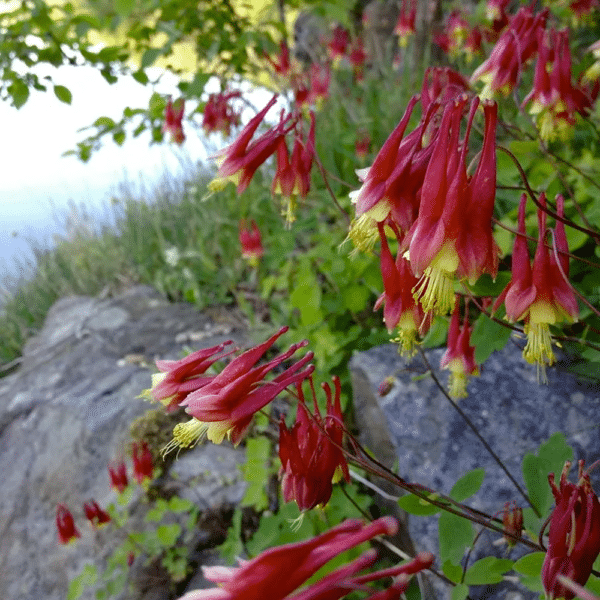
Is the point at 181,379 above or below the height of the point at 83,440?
above

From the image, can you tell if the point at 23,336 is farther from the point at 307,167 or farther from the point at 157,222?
the point at 307,167

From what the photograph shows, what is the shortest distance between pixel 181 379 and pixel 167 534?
1.50 meters

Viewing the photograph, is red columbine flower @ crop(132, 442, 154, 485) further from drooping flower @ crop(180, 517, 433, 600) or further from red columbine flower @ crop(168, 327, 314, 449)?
drooping flower @ crop(180, 517, 433, 600)

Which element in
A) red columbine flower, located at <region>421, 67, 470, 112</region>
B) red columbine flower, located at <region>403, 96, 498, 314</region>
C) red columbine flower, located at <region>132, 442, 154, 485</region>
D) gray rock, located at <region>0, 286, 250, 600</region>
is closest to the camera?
red columbine flower, located at <region>403, 96, 498, 314</region>

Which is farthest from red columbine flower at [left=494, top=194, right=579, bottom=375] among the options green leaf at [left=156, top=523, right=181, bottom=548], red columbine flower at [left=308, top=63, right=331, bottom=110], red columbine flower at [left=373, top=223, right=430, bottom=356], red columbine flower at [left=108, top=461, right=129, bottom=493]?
red columbine flower at [left=308, top=63, right=331, bottom=110]

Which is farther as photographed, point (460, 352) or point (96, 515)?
point (96, 515)

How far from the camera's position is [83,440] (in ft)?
9.50

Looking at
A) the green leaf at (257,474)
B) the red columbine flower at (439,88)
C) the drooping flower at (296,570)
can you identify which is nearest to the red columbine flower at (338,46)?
the red columbine flower at (439,88)

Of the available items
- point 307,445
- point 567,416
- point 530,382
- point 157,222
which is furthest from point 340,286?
point 157,222

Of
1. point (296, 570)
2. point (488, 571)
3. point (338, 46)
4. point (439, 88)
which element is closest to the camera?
point (296, 570)

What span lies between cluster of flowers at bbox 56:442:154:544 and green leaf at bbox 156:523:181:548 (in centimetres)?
24

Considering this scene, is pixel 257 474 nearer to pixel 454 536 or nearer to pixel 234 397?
pixel 454 536

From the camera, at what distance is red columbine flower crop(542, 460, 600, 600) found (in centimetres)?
79

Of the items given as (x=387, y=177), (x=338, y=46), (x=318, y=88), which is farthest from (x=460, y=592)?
(x=338, y=46)
